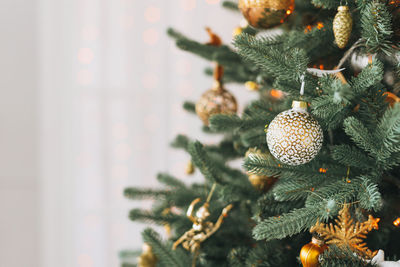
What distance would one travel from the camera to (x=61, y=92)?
4.90 feet

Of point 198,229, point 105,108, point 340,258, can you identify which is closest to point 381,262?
point 340,258

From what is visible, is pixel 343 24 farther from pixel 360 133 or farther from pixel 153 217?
pixel 153 217

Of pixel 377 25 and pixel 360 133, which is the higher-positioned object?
pixel 377 25

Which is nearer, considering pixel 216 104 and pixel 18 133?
pixel 216 104

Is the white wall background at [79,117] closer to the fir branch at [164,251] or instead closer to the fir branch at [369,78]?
the fir branch at [164,251]

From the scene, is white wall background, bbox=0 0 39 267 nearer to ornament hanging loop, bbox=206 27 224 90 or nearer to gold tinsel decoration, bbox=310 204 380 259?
ornament hanging loop, bbox=206 27 224 90

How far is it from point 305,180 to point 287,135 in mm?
100

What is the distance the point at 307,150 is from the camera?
16.7 inches

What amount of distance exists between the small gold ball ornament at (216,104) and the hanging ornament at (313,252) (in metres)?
0.34

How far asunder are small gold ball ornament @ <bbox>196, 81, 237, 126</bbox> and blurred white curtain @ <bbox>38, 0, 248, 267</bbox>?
0.89m

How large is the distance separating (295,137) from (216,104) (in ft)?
1.10

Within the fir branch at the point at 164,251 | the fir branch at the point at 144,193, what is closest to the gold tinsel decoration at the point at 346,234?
the fir branch at the point at 164,251

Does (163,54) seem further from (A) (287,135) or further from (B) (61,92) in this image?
(A) (287,135)

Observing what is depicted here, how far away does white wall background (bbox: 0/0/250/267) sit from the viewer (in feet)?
4.86
